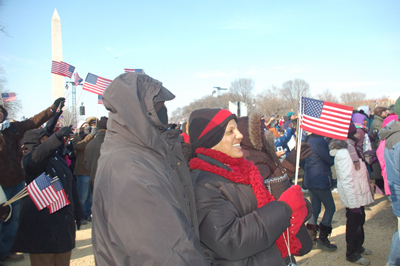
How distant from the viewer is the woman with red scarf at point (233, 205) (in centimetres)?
166

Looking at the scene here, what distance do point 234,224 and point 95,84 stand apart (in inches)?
339

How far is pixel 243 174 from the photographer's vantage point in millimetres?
1989

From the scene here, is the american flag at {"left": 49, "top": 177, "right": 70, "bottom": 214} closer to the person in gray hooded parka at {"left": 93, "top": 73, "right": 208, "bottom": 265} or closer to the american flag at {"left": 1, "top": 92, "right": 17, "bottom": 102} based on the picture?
the person in gray hooded parka at {"left": 93, "top": 73, "right": 208, "bottom": 265}

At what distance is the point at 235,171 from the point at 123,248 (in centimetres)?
104

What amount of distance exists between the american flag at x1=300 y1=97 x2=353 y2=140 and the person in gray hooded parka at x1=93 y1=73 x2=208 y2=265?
289cm

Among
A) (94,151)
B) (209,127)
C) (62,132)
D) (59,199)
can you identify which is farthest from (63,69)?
(209,127)

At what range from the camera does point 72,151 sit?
8148 millimetres

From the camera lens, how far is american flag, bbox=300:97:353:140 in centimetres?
379

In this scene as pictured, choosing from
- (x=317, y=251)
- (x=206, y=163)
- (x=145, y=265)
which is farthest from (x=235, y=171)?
(x=317, y=251)

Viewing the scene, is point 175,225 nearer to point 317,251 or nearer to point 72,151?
point 317,251

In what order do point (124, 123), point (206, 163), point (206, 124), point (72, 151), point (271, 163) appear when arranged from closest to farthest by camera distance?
point (124, 123), point (206, 163), point (206, 124), point (271, 163), point (72, 151)

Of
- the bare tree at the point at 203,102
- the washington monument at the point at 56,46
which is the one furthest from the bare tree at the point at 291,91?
the washington monument at the point at 56,46

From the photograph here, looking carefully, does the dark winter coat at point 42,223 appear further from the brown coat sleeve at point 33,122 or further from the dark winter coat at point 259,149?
the dark winter coat at point 259,149

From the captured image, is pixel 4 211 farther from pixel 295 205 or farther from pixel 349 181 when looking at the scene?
pixel 349 181
